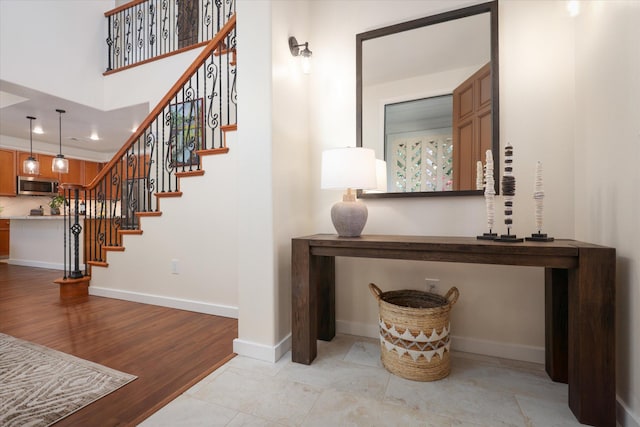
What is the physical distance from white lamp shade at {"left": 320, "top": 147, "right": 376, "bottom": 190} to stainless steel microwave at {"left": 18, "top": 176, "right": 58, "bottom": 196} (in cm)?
771

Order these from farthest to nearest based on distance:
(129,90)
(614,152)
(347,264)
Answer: (129,90)
(347,264)
(614,152)

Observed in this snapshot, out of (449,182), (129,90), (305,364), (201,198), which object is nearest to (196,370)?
(305,364)

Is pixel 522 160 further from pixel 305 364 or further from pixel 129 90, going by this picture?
pixel 129 90

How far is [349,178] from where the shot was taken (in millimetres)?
1751

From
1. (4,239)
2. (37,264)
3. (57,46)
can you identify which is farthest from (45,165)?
(57,46)

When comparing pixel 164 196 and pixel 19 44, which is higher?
pixel 19 44

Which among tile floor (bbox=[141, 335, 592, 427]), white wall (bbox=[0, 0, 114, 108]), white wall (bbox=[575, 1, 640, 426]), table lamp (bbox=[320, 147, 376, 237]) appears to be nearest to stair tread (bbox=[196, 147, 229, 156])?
table lamp (bbox=[320, 147, 376, 237])

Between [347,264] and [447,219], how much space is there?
0.79 m

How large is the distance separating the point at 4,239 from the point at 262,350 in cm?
753

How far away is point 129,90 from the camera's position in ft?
14.3

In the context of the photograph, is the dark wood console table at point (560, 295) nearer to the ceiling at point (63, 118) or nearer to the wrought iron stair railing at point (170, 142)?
the wrought iron stair railing at point (170, 142)

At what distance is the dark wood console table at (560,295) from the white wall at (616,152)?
0.31ft

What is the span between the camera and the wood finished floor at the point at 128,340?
143cm

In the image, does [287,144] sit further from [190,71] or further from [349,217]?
[190,71]
